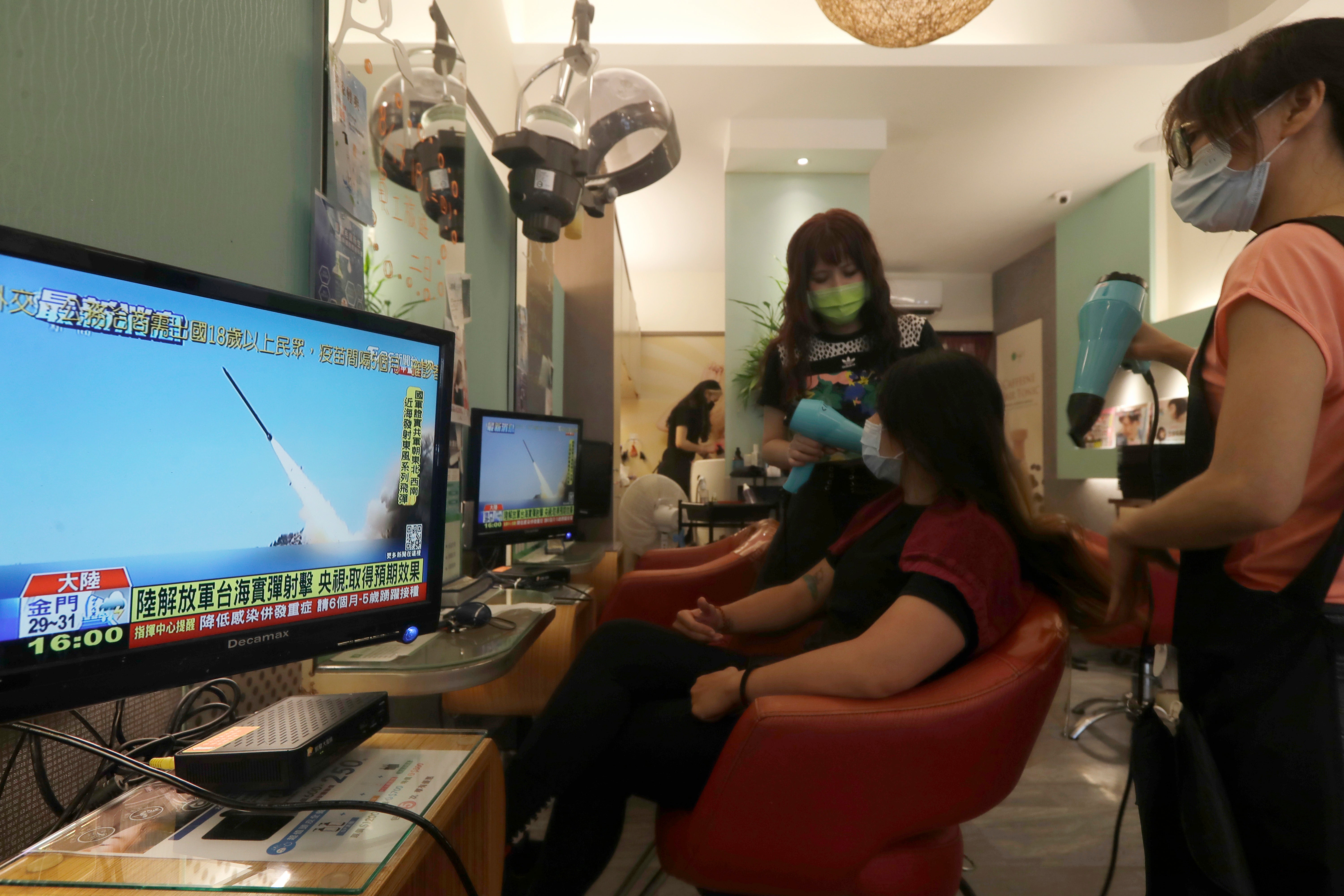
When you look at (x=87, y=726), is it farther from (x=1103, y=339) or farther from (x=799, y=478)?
(x=799, y=478)

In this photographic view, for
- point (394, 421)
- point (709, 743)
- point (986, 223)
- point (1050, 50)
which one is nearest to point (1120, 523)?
point (709, 743)

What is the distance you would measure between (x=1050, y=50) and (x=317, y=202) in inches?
154

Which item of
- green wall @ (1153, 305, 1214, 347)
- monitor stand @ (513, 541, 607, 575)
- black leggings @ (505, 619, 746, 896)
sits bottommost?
black leggings @ (505, 619, 746, 896)

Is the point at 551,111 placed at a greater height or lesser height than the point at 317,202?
greater

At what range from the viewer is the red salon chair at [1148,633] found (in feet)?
3.28

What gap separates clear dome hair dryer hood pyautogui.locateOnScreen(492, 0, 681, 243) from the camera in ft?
6.61

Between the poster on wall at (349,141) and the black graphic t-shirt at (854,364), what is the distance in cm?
124

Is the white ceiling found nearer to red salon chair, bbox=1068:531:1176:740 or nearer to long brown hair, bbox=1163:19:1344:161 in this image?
long brown hair, bbox=1163:19:1344:161

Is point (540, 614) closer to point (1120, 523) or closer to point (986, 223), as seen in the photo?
point (1120, 523)

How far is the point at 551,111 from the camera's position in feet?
6.72

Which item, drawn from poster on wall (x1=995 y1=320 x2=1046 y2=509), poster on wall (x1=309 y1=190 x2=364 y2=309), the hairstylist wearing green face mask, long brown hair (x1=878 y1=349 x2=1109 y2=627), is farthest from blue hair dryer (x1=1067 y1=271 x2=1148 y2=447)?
poster on wall (x1=995 y1=320 x2=1046 y2=509)

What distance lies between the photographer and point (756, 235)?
448 centimetres

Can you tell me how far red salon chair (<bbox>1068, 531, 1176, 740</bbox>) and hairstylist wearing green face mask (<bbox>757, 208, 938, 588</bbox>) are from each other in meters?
0.64

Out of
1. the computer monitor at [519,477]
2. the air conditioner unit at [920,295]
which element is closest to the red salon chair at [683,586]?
the computer monitor at [519,477]
